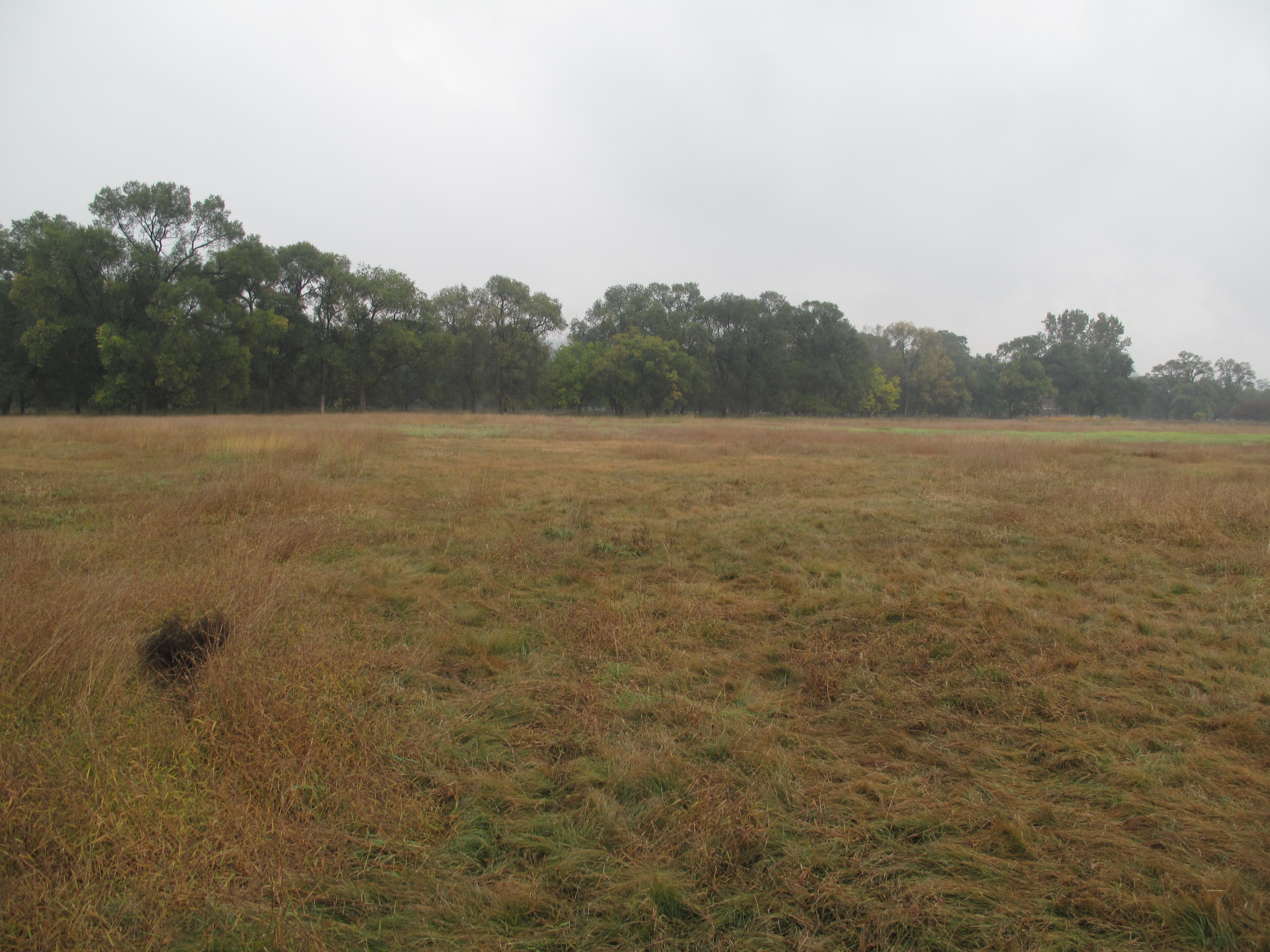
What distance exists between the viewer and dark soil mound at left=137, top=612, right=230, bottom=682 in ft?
12.2

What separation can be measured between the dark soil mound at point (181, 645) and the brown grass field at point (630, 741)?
10 centimetres

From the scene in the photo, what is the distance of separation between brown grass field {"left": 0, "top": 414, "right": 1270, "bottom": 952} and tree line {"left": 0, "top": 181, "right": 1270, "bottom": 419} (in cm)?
4382

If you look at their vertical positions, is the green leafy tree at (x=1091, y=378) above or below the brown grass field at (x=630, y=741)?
above

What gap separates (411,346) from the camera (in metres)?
52.3

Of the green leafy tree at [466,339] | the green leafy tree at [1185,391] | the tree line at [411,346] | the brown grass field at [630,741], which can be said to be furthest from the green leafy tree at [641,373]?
the green leafy tree at [1185,391]

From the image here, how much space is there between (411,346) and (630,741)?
5456 centimetres

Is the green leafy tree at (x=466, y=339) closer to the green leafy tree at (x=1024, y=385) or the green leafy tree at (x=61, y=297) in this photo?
the green leafy tree at (x=61, y=297)

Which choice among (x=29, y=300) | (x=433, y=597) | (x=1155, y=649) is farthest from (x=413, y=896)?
(x=29, y=300)

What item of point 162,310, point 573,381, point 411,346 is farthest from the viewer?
point 573,381

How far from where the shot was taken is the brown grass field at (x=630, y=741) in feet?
7.46

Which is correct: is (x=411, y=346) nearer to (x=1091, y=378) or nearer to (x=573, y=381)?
(x=573, y=381)

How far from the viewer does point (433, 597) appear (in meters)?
5.70

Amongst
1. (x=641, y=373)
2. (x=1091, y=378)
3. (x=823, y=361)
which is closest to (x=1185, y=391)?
(x=1091, y=378)

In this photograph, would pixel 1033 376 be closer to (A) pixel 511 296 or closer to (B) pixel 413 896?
(A) pixel 511 296
